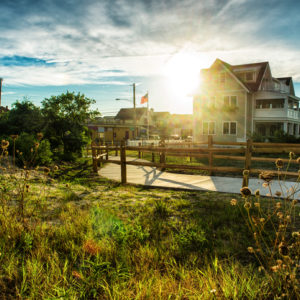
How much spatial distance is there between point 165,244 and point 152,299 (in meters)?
1.21

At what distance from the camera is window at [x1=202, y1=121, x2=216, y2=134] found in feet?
100

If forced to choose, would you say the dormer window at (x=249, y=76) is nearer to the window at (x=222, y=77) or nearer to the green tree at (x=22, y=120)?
the window at (x=222, y=77)

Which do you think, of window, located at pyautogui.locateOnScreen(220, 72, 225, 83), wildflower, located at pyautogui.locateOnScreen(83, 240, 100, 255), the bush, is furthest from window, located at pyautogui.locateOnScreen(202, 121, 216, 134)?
wildflower, located at pyautogui.locateOnScreen(83, 240, 100, 255)

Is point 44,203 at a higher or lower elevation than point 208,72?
lower

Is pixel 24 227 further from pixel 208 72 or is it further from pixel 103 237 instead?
pixel 208 72

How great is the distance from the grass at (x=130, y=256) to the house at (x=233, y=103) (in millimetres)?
25957

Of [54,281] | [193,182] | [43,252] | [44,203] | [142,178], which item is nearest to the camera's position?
[54,281]

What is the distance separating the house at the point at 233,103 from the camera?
2920 centimetres

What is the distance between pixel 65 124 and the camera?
51.0ft

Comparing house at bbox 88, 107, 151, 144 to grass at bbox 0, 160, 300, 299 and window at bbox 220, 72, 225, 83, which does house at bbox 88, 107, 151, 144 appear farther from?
grass at bbox 0, 160, 300, 299

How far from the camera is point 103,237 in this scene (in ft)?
12.2

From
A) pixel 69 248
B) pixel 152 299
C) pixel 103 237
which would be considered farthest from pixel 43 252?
pixel 152 299

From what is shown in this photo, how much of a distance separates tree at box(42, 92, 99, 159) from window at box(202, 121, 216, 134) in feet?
57.4

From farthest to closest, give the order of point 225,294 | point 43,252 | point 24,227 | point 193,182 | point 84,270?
point 193,182
point 24,227
point 43,252
point 84,270
point 225,294
